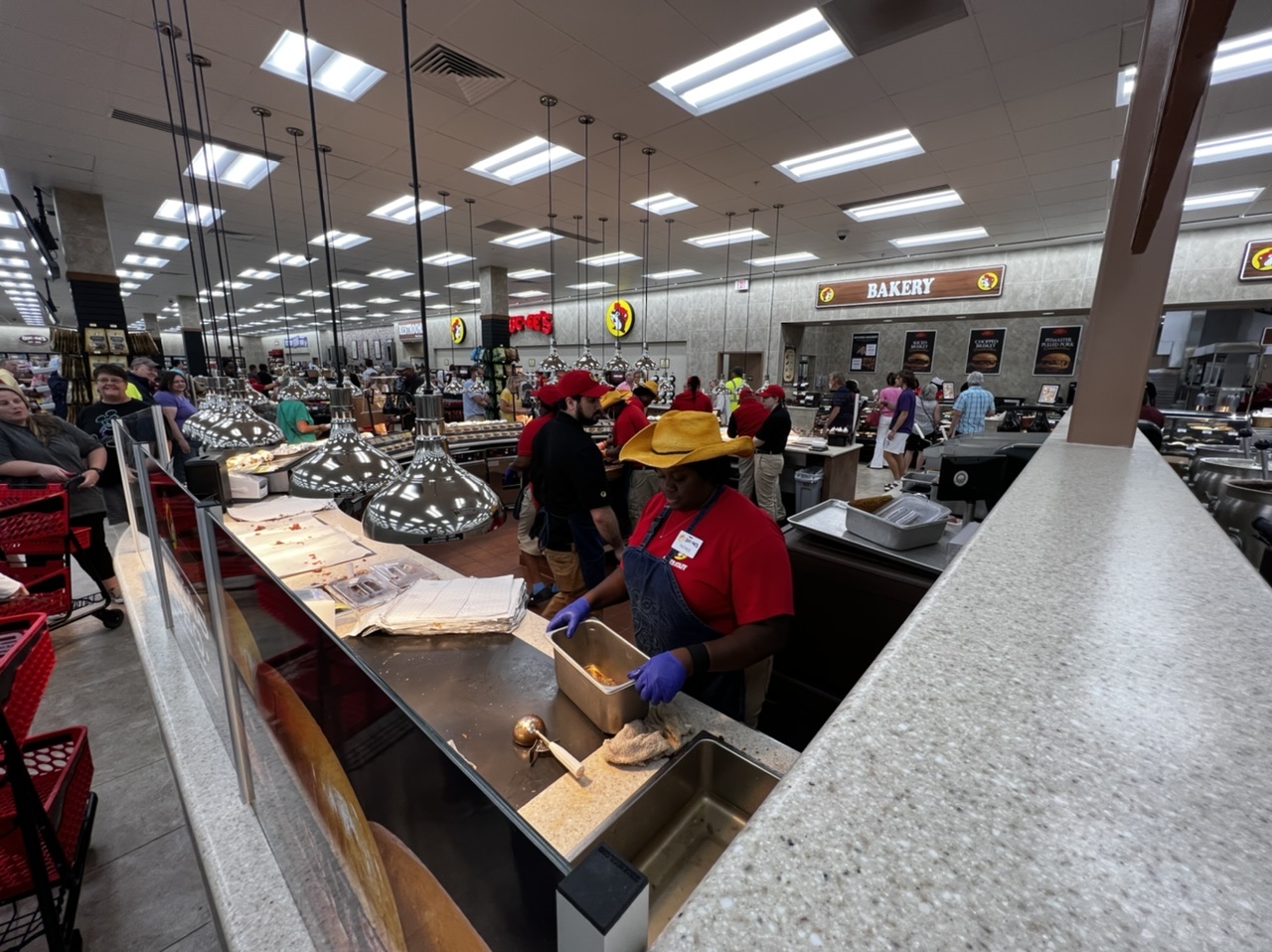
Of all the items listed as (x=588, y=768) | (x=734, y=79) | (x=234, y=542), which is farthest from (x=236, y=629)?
(x=734, y=79)

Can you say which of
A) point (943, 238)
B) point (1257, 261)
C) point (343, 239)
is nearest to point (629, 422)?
point (943, 238)

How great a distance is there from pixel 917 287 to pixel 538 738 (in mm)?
10963

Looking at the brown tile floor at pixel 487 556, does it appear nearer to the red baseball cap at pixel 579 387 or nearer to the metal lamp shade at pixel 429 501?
the red baseball cap at pixel 579 387

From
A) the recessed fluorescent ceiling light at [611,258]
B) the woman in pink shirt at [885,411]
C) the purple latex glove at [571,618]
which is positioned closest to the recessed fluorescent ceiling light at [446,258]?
the recessed fluorescent ceiling light at [611,258]

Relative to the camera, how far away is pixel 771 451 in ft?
19.7

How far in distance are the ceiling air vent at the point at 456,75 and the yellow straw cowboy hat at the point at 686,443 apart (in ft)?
12.1

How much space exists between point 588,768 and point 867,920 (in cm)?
113

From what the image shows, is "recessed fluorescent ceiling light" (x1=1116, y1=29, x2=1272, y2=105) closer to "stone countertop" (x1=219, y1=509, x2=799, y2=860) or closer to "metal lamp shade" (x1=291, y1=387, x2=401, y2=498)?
"stone countertop" (x1=219, y1=509, x2=799, y2=860)

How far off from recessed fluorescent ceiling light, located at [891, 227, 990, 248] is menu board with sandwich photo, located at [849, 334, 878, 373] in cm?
431

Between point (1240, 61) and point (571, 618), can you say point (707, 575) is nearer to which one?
point (571, 618)

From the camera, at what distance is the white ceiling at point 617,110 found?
333cm

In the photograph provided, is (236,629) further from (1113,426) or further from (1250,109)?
(1250,109)

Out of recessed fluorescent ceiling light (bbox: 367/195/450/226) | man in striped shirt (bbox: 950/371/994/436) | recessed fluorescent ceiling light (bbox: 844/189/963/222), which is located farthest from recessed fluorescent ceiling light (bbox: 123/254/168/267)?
man in striped shirt (bbox: 950/371/994/436)

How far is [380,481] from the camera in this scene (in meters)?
1.84
